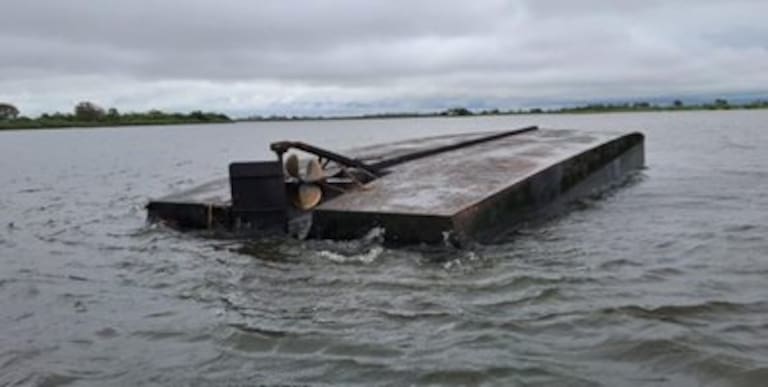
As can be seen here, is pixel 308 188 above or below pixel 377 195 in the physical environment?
above

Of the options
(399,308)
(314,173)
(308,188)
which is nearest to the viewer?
(399,308)

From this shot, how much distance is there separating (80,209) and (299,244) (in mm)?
8533

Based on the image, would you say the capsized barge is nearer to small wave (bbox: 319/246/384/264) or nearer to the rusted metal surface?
the rusted metal surface

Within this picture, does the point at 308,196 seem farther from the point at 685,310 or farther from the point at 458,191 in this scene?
the point at 685,310

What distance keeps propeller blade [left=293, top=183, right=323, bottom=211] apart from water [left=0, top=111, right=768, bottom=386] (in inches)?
32.8

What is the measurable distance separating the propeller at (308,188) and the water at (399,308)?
863 millimetres

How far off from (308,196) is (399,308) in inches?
160

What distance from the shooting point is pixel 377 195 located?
10312 millimetres

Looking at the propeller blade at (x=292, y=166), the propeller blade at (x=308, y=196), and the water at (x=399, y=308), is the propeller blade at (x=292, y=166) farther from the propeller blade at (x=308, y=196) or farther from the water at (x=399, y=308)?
the water at (x=399, y=308)

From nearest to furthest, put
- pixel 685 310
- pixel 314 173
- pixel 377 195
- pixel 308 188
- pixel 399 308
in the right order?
pixel 685 310 < pixel 399 308 < pixel 377 195 < pixel 308 188 < pixel 314 173

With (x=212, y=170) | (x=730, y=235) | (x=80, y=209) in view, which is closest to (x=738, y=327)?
(x=730, y=235)

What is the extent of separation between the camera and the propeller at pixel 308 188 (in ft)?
34.5

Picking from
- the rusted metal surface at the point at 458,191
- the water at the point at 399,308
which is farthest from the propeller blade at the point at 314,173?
the water at the point at 399,308

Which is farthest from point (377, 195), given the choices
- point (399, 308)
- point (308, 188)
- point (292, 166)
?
point (399, 308)
